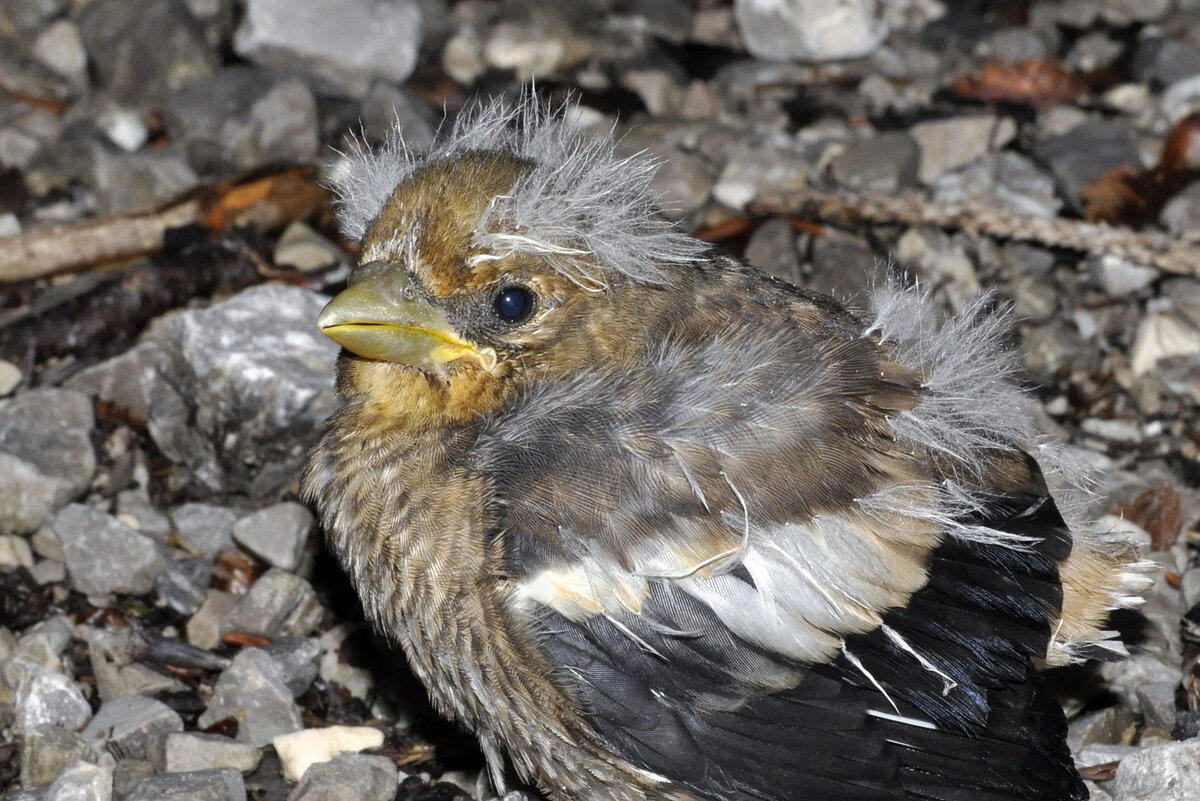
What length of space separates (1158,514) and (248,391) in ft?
9.16

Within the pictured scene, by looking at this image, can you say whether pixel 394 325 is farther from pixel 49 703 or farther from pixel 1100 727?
pixel 1100 727

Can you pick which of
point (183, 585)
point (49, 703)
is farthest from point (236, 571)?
point (49, 703)

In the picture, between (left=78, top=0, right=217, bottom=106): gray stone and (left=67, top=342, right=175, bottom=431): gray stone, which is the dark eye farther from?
(left=78, top=0, right=217, bottom=106): gray stone

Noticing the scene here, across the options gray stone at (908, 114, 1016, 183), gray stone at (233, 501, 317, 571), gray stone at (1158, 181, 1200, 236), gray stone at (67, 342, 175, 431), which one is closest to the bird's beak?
gray stone at (233, 501, 317, 571)

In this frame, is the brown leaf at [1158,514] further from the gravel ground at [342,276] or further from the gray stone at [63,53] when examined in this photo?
the gray stone at [63,53]

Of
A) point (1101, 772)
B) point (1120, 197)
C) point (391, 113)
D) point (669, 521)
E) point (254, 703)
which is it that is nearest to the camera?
point (669, 521)

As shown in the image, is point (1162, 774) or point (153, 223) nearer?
point (1162, 774)

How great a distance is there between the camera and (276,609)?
13.2 ft

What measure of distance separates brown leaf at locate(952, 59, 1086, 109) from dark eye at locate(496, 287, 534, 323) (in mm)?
3679

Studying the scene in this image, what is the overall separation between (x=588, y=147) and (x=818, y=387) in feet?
2.67

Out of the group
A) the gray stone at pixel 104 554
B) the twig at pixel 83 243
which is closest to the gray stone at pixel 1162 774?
the gray stone at pixel 104 554

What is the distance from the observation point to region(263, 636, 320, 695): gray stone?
3.87m

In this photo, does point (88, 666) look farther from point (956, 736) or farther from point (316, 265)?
point (956, 736)

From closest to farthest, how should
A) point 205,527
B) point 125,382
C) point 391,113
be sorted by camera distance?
point 205,527
point 125,382
point 391,113
